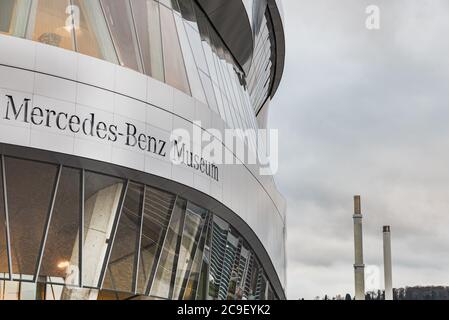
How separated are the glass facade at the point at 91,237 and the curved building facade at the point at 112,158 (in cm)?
3

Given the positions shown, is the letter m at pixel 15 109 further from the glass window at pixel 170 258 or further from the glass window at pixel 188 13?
the glass window at pixel 188 13

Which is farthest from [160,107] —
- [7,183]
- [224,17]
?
[224,17]

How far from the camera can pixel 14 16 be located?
60.0 ft

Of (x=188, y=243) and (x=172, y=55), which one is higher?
(x=172, y=55)

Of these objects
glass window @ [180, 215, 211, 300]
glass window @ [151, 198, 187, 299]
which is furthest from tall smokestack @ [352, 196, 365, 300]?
glass window @ [151, 198, 187, 299]

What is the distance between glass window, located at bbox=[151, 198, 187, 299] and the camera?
64.2 feet

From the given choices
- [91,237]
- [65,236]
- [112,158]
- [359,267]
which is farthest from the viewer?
[359,267]

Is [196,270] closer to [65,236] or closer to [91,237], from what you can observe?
[91,237]

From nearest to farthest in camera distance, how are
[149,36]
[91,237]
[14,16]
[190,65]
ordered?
[91,237] → [14,16] → [149,36] → [190,65]

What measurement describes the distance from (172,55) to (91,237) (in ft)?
19.7

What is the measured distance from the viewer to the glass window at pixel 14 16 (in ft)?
59.1

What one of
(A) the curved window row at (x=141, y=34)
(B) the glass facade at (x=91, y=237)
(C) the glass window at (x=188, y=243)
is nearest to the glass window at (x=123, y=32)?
(A) the curved window row at (x=141, y=34)

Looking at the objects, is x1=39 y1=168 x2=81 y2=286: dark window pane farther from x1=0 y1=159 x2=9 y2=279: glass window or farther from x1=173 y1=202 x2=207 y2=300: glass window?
x1=173 y1=202 x2=207 y2=300: glass window

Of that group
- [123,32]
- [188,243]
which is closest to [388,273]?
[188,243]
